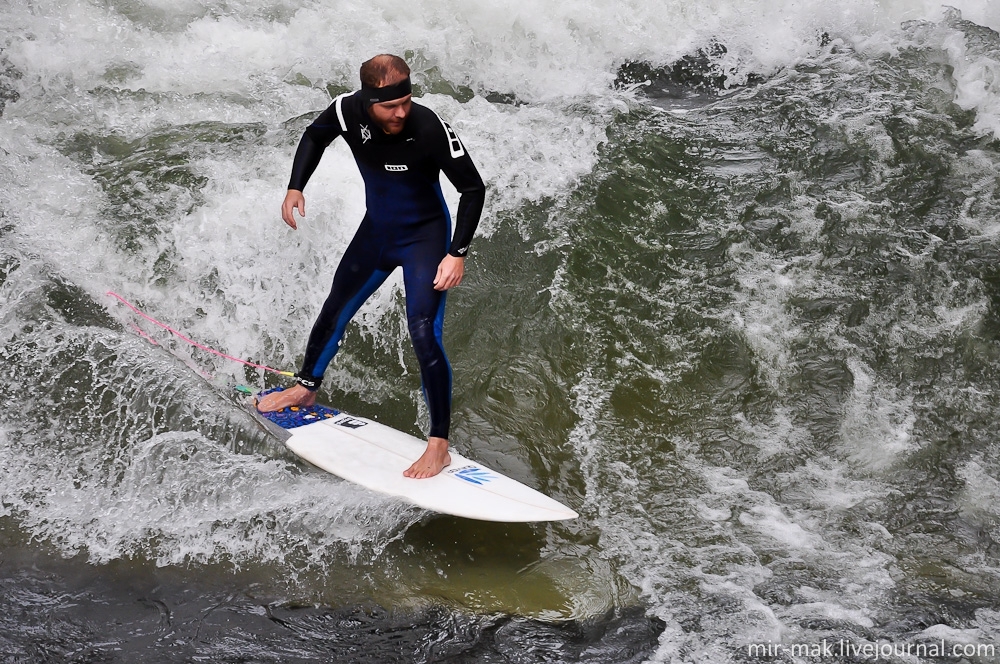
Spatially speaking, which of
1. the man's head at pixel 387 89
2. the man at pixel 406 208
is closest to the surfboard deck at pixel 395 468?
the man at pixel 406 208

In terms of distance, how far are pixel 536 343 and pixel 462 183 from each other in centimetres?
160

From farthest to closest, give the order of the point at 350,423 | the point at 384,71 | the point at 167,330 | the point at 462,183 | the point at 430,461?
the point at 167,330 < the point at 350,423 < the point at 430,461 < the point at 462,183 < the point at 384,71

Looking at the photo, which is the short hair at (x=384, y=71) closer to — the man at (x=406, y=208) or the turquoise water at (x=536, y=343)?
the man at (x=406, y=208)

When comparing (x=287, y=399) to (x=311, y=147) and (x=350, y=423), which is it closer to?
(x=350, y=423)

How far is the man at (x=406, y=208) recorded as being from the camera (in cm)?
378

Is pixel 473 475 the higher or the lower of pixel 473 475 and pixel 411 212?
the lower

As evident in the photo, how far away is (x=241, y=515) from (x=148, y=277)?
2005mm

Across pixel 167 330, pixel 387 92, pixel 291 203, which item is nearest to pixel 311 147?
pixel 291 203

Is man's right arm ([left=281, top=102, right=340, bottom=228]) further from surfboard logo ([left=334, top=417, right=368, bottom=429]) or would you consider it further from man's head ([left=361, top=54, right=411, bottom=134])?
surfboard logo ([left=334, top=417, right=368, bottom=429])

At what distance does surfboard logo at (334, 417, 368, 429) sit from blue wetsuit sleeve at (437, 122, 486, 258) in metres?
1.17

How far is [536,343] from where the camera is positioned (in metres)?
5.27

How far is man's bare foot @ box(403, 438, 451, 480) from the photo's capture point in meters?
4.13

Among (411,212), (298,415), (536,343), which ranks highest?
(411,212)

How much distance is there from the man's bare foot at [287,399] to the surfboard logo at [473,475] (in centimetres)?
97
